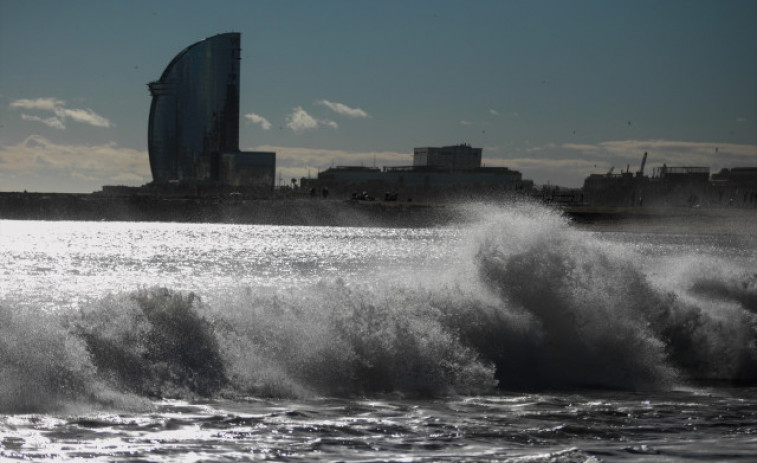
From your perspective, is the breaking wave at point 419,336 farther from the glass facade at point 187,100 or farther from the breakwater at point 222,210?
the glass facade at point 187,100

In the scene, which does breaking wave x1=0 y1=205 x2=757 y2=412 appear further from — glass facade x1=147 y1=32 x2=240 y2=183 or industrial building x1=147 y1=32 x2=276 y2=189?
glass facade x1=147 y1=32 x2=240 y2=183

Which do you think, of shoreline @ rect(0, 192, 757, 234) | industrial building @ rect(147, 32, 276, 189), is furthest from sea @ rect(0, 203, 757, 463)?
industrial building @ rect(147, 32, 276, 189)

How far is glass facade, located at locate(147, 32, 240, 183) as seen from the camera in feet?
614

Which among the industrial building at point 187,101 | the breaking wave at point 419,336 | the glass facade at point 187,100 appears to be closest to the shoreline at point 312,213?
the industrial building at point 187,101

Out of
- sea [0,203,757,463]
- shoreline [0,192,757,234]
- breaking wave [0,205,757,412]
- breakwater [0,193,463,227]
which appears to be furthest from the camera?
→ breakwater [0,193,463,227]

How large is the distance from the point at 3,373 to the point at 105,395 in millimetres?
1349

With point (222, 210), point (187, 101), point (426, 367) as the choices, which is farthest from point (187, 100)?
point (426, 367)

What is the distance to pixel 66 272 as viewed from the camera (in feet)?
133

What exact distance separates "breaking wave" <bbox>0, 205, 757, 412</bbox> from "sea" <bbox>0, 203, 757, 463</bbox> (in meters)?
0.04

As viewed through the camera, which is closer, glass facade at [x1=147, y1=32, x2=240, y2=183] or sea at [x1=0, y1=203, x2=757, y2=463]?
sea at [x1=0, y1=203, x2=757, y2=463]

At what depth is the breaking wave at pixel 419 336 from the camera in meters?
13.3

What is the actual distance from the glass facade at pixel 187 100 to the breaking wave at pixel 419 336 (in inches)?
6815

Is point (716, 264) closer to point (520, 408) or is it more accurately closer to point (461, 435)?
point (520, 408)

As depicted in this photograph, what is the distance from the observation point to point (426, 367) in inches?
581
